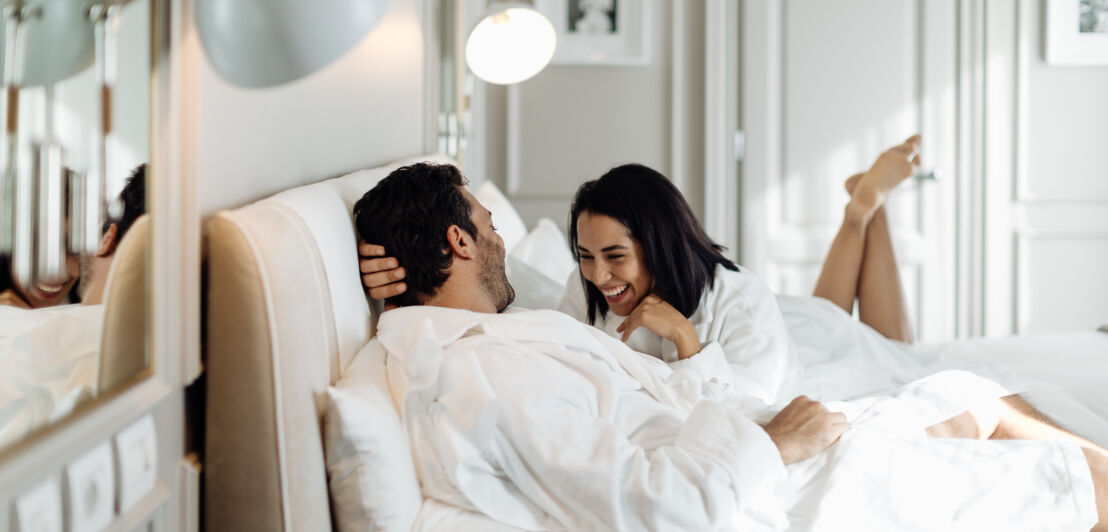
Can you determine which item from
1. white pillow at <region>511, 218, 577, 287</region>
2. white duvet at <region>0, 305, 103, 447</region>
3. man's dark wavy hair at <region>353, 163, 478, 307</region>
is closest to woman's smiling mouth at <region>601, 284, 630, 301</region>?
white pillow at <region>511, 218, 577, 287</region>

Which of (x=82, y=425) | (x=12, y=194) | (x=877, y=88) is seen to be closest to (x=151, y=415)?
(x=82, y=425)

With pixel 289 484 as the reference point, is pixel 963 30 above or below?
above

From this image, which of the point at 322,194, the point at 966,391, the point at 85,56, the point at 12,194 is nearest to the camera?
the point at 12,194

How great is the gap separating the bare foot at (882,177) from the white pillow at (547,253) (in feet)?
2.64

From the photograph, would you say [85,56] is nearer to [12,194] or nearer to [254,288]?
[12,194]

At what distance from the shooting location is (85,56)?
564mm

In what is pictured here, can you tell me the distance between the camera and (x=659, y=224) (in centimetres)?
156

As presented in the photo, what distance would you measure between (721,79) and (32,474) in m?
3.01

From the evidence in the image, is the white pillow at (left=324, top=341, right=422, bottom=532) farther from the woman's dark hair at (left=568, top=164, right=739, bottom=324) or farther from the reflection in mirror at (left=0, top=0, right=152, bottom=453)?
the woman's dark hair at (left=568, top=164, right=739, bottom=324)

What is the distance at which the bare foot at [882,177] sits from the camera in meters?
2.08

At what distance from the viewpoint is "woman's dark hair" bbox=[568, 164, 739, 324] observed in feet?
5.09

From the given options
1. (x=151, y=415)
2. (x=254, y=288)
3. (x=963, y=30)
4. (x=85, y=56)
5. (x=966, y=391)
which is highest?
(x=963, y=30)

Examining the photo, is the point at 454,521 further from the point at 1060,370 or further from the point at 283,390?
the point at 1060,370

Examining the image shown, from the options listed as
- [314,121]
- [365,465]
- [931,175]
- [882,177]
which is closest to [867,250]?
[882,177]
